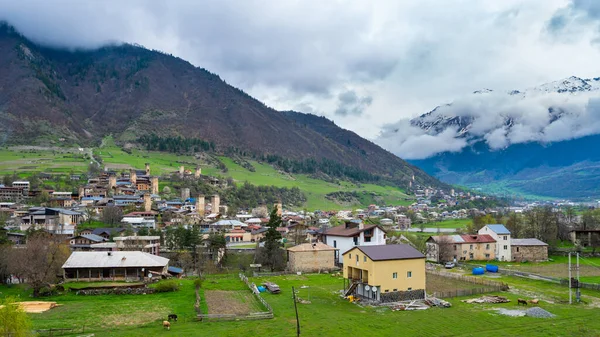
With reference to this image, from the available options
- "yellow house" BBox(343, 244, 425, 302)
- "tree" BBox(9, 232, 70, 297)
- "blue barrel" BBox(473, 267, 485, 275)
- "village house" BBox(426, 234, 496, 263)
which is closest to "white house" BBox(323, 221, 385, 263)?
"village house" BBox(426, 234, 496, 263)

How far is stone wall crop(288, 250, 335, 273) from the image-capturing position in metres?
54.1

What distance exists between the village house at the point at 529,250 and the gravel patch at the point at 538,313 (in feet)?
115

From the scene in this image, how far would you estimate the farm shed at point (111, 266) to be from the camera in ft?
154

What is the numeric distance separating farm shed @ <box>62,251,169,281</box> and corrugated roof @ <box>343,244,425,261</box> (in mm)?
22597

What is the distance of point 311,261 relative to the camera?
179ft

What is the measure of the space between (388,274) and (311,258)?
Answer: 17.4 meters

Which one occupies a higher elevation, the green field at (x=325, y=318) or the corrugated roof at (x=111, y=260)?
the corrugated roof at (x=111, y=260)

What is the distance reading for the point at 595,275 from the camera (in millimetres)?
49281

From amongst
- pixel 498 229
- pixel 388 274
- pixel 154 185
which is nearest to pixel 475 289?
pixel 388 274

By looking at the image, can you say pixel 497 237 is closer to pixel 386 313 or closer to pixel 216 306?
pixel 386 313

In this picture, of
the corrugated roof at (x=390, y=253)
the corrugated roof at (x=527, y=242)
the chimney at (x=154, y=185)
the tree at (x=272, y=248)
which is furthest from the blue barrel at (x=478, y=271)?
the chimney at (x=154, y=185)

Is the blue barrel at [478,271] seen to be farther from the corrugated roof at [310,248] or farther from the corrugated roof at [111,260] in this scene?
the corrugated roof at [111,260]

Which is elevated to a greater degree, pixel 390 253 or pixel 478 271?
pixel 390 253

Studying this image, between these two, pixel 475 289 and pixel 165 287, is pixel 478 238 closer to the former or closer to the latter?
pixel 475 289
